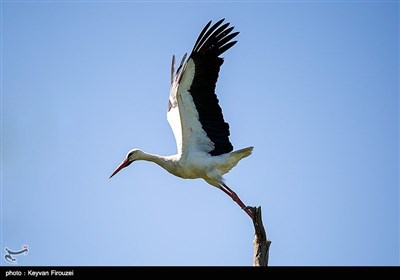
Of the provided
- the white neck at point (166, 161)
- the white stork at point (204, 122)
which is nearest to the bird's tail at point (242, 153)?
the white stork at point (204, 122)

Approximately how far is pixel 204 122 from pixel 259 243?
3.07 m

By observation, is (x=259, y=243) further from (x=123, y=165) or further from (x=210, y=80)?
(x=123, y=165)

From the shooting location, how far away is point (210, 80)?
11227 mm

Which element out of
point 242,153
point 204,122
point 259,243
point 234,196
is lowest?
point 259,243

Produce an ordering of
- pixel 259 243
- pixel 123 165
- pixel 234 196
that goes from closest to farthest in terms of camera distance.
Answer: pixel 259 243, pixel 234 196, pixel 123 165

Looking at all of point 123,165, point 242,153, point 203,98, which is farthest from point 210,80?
point 123,165

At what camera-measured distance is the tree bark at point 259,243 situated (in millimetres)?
8977

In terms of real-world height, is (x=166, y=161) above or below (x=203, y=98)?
below

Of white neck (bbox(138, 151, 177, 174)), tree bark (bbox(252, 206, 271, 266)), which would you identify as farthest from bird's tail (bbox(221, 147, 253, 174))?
tree bark (bbox(252, 206, 271, 266))

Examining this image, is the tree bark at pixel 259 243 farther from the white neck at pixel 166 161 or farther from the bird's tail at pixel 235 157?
the white neck at pixel 166 161
